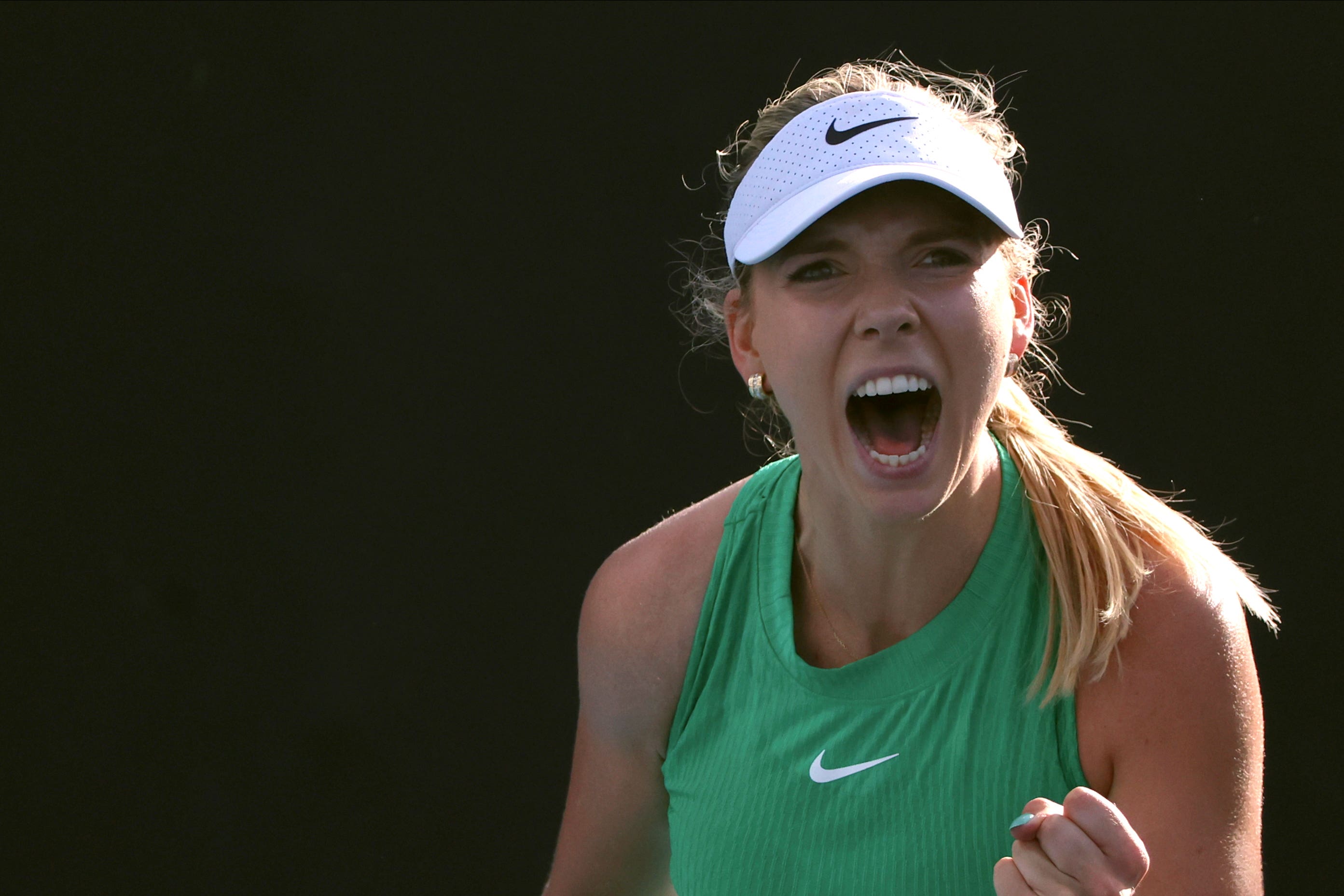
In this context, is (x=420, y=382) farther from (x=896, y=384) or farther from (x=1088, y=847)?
(x=1088, y=847)

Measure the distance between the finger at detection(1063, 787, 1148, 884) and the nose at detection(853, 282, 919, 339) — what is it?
51 cm

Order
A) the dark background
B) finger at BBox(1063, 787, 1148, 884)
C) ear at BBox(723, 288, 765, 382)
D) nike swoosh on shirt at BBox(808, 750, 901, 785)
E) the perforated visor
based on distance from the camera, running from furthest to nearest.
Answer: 1. the dark background
2. ear at BBox(723, 288, 765, 382)
3. nike swoosh on shirt at BBox(808, 750, 901, 785)
4. the perforated visor
5. finger at BBox(1063, 787, 1148, 884)

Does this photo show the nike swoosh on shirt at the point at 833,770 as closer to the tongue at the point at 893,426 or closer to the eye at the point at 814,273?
the tongue at the point at 893,426

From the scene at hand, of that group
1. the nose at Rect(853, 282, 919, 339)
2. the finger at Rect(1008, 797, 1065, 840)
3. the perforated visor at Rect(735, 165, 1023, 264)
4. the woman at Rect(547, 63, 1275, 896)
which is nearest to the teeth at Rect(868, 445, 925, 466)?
the woman at Rect(547, 63, 1275, 896)

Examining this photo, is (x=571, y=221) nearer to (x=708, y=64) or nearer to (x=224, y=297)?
(x=708, y=64)

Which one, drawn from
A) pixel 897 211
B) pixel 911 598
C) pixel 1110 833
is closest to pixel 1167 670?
pixel 911 598

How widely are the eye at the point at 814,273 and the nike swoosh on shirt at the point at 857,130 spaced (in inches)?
4.9

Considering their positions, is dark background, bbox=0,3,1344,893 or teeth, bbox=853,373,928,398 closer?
teeth, bbox=853,373,928,398

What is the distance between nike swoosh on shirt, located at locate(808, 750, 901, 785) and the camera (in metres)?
1.44

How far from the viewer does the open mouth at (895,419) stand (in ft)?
4.94

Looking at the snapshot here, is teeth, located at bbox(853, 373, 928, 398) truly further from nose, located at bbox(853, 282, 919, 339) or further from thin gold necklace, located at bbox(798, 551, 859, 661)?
thin gold necklace, located at bbox(798, 551, 859, 661)

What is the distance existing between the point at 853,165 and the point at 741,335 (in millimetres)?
301

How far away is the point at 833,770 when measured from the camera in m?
1.47

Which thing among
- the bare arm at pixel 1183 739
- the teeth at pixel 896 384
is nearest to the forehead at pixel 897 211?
the teeth at pixel 896 384
